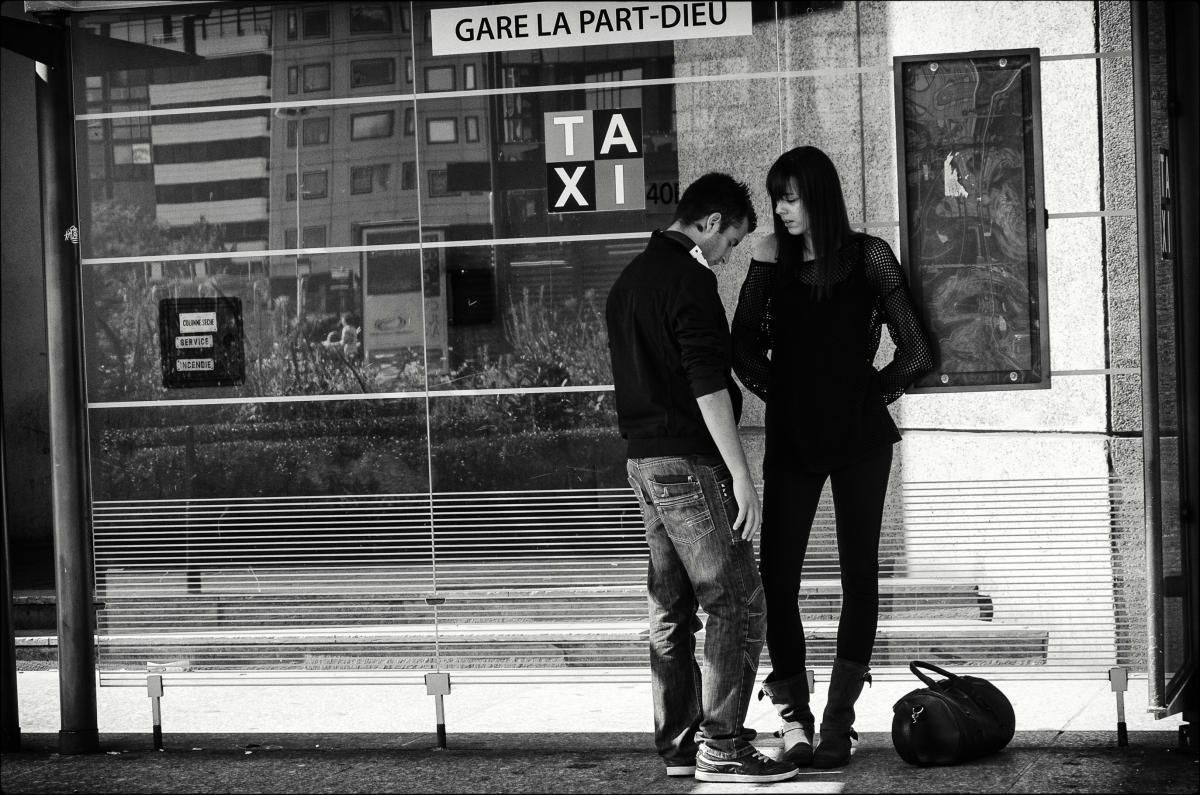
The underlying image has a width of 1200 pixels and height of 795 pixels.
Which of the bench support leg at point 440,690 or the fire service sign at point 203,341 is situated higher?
the fire service sign at point 203,341

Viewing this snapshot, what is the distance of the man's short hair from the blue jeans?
786 mm

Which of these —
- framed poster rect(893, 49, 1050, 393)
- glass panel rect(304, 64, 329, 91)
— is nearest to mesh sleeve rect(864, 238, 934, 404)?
framed poster rect(893, 49, 1050, 393)

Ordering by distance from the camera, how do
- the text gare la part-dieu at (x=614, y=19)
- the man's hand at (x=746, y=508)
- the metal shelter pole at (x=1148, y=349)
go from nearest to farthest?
the man's hand at (x=746, y=508)
the metal shelter pole at (x=1148, y=349)
the text gare la part-dieu at (x=614, y=19)

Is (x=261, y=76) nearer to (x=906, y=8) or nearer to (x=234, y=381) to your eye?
(x=234, y=381)

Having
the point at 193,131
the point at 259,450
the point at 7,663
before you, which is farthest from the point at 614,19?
the point at 7,663

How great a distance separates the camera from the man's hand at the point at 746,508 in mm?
4258

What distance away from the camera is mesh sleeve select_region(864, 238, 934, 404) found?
4.70 m

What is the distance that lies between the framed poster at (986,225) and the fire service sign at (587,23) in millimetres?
767

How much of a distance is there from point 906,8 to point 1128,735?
2870 millimetres

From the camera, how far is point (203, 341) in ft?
18.9

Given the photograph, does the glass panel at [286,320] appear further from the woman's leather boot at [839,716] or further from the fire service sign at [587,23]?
the woman's leather boot at [839,716]

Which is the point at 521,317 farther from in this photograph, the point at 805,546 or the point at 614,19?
the point at 805,546

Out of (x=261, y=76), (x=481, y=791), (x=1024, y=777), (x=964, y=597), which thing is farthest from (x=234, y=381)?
(x=1024, y=777)

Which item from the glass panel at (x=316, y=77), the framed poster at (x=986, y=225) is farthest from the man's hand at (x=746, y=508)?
the glass panel at (x=316, y=77)
